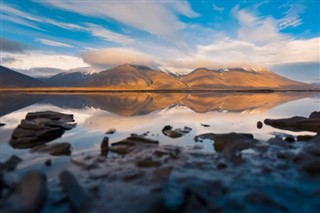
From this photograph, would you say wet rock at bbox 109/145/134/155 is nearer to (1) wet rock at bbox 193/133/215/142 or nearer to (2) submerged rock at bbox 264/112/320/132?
(1) wet rock at bbox 193/133/215/142

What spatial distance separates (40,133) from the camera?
20656 millimetres

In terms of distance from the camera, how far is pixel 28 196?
8672 mm

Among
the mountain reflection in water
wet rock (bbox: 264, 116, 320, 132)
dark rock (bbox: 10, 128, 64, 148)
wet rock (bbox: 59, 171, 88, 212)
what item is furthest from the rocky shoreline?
the mountain reflection in water

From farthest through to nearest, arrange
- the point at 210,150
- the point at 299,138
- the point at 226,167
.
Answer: the point at 299,138
the point at 210,150
the point at 226,167

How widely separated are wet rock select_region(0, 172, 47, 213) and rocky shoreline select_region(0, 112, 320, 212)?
3cm

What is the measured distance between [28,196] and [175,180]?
571 centimetres

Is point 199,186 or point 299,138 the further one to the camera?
point 299,138

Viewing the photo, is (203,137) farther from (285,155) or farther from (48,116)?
(48,116)

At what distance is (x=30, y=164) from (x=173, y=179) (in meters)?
7.68

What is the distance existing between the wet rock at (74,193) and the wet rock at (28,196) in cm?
86

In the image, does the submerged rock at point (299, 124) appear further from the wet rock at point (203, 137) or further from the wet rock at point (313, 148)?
the wet rock at point (203, 137)

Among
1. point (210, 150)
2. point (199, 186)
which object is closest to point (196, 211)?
point (199, 186)

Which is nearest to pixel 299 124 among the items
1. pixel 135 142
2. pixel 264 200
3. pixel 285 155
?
pixel 285 155

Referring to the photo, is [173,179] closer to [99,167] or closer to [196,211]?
[196,211]
